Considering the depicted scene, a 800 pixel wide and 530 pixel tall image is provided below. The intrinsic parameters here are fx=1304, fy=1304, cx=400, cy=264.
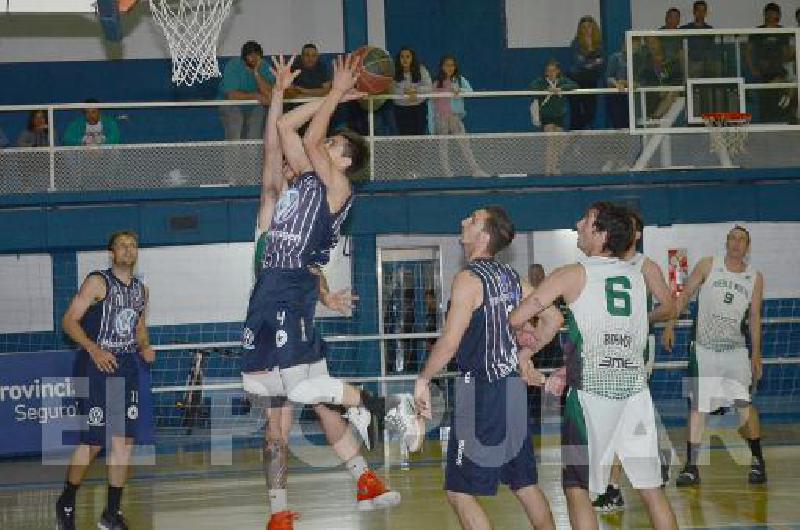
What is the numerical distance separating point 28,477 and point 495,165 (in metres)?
7.04

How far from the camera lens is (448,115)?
17.2m

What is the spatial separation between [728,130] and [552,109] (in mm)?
2290

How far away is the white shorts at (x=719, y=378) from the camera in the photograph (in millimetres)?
11188

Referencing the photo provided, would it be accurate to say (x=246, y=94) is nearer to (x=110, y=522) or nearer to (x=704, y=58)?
(x=704, y=58)

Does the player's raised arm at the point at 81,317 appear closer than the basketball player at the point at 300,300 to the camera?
No

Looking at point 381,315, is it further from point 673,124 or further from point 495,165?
point 673,124

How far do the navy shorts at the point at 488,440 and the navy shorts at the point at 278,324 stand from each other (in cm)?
106

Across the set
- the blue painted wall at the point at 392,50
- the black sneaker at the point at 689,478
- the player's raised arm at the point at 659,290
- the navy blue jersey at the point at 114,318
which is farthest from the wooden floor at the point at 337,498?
the blue painted wall at the point at 392,50

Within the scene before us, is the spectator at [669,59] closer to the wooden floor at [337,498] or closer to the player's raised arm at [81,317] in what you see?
the wooden floor at [337,498]

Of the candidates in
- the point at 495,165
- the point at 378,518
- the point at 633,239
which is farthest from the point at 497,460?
the point at 495,165

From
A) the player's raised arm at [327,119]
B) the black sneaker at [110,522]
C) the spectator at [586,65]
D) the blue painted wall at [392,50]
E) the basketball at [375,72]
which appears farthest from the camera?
the blue painted wall at [392,50]

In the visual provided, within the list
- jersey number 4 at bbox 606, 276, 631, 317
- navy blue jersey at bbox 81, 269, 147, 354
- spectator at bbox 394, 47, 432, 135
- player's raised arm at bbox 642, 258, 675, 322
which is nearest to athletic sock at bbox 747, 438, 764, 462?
player's raised arm at bbox 642, 258, 675, 322

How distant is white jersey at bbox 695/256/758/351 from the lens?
37.0 ft

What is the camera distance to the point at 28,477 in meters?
14.0
